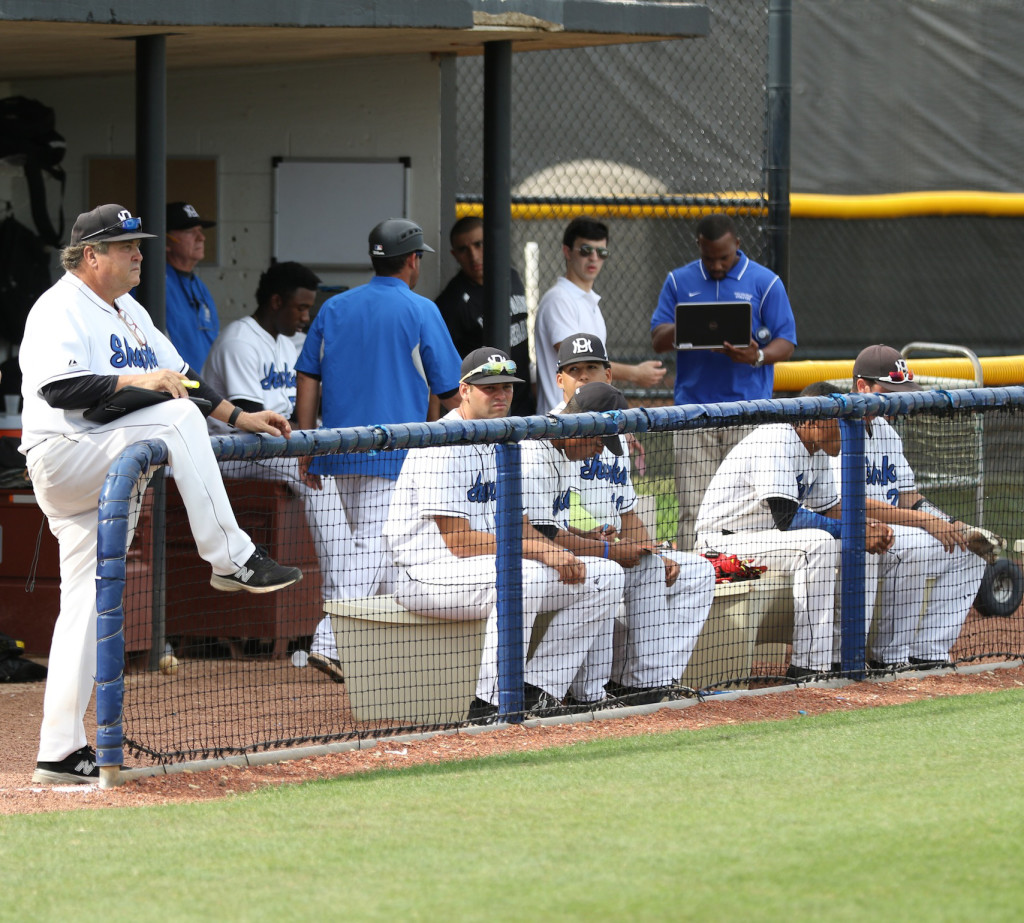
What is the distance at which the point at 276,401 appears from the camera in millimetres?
6953

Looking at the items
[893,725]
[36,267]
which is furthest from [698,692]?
[36,267]

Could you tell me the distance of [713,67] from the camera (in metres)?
11.7

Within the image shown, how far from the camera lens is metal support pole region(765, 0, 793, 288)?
8570 mm

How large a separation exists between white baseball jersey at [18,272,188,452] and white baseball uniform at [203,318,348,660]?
1.40m

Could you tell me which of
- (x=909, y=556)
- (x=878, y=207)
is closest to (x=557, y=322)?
(x=909, y=556)

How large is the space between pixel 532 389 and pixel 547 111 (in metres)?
4.31

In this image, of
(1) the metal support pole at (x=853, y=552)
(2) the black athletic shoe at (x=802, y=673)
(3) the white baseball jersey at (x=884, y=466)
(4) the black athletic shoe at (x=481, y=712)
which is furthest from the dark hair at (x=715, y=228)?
(4) the black athletic shoe at (x=481, y=712)

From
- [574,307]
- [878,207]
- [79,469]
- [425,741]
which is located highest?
[878,207]

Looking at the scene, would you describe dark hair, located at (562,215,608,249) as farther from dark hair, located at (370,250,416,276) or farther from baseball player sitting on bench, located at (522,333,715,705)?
baseball player sitting on bench, located at (522,333,715,705)

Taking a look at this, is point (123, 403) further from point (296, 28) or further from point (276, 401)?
point (276, 401)

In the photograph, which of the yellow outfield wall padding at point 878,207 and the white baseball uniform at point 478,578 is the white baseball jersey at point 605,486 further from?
the yellow outfield wall padding at point 878,207

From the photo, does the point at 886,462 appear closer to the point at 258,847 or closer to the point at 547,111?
the point at 258,847

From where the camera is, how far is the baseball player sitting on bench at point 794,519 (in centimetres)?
589

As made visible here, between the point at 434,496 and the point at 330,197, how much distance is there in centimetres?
324
